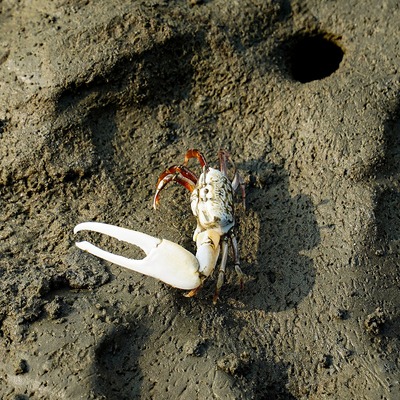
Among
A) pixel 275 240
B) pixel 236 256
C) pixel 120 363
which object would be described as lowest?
pixel 275 240

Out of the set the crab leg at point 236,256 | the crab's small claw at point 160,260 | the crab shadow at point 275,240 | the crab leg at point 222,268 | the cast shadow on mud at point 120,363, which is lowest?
the crab shadow at point 275,240

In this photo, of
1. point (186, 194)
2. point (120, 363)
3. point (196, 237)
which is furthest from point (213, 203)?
point (120, 363)

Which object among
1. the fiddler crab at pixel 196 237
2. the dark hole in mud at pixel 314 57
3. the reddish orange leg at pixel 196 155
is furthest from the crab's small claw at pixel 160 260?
the dark hole in mud at pixel 314 57

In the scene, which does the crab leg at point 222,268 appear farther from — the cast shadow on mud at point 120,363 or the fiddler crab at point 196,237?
the cast shadow on mud at point 120,363

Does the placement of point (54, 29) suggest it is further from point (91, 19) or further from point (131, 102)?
point (131, 102)

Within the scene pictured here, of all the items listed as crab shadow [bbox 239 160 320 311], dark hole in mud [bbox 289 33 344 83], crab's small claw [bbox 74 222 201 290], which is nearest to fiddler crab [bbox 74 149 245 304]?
crab's small claw [bbox 74 222 201 290]

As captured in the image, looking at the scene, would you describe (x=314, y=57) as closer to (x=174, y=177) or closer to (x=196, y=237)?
(x=174, y=177)

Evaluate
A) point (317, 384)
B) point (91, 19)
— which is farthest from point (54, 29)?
point (317, 384)
